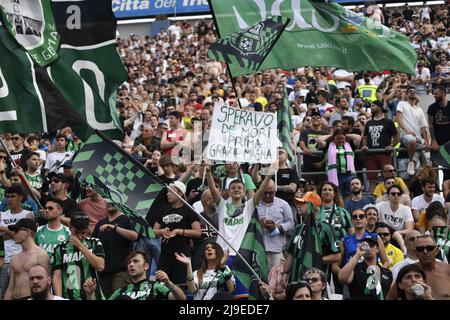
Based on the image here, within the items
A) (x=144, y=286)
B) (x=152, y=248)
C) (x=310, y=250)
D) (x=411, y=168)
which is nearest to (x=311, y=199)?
(x=152, y=248)

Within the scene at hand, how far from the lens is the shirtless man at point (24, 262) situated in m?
11.8

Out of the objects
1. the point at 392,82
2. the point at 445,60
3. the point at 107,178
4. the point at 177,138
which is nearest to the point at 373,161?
the point at 177,138

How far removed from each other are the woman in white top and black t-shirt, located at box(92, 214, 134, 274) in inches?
37.2

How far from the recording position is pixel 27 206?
14.7 metres

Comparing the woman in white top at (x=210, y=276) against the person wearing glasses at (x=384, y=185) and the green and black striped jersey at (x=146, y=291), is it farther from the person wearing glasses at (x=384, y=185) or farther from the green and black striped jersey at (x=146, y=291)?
the person wearing glasses at (x=384, y=185)

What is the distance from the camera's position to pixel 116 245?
13.0 meters

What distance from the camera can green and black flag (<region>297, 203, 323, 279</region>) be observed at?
11.0m

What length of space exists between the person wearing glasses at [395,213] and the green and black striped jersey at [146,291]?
437cm

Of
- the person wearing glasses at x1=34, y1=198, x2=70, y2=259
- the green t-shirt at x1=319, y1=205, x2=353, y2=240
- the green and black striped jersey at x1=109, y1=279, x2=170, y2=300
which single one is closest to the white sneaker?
the green t-shirt at x1=319, y1=205, x2=353, y2=240

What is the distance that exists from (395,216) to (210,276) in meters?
3.43

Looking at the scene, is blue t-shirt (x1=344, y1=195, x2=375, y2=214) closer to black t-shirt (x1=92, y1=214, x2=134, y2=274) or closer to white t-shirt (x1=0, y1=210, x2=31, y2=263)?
black t-shirt (x1=92, y1=214, x2=134, y2=274)

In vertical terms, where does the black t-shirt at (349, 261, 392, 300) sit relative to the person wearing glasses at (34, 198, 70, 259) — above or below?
below

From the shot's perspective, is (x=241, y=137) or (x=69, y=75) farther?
(x=241, y=137)

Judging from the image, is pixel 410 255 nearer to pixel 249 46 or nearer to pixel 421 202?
pixel 421 202
